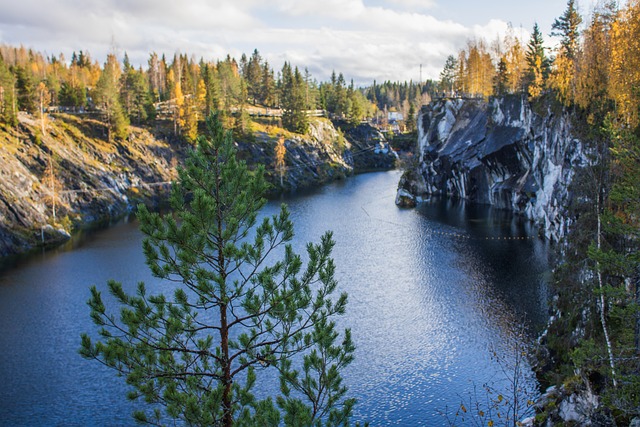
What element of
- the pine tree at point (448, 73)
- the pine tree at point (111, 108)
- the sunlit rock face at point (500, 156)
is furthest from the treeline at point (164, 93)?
the sunlit rock face at point (500, 156)

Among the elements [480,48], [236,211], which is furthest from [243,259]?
[480,48]

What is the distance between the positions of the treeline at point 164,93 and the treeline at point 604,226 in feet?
196

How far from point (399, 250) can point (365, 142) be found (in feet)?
280

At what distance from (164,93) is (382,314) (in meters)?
95.0

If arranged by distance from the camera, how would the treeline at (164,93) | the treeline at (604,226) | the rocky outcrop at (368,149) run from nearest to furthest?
the treeline at (604,226)
the treeline at (164,93)
the rocky outcrop at (368,149)

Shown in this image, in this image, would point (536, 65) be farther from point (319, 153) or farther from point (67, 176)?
point (67, 176)

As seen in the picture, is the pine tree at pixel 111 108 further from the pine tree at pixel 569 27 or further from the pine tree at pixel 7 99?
the pine tree at pixel 569 27

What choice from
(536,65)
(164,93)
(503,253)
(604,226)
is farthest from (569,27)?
(164,93)

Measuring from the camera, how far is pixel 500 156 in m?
72.2

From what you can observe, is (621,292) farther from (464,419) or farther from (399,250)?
(399,250)

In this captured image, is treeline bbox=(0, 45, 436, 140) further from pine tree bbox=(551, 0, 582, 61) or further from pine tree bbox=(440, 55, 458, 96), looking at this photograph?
pine tree bbox=(551, 0, 582, 61)

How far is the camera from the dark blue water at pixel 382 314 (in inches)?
1001

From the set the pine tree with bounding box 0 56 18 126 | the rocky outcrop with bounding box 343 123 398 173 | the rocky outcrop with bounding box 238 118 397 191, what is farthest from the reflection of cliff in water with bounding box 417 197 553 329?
the pine tree with bounding box 0 56 18 126

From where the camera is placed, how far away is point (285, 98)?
369ft
